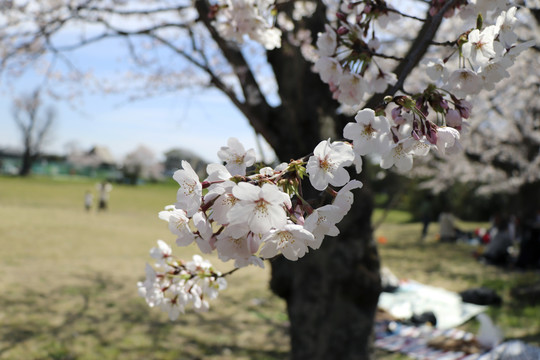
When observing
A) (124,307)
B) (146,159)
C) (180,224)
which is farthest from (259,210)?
(146,159)

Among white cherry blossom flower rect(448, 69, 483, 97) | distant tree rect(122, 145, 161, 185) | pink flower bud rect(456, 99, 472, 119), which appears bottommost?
pink flower bud rect(456, 99, 472, 119)

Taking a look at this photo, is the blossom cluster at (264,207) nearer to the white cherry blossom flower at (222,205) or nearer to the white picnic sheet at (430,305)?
the white cherry blossom flower at (222,205)

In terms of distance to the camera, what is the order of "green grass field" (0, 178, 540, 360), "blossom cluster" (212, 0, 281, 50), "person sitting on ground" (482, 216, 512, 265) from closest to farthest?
"blossom cluster" (212, 0, 281, 50), "green grass field" (0, 178, 540, 360), "person sitting on ground" (482, 216, 512, 265)

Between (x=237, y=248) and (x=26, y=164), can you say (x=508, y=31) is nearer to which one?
(x=237, y=248)

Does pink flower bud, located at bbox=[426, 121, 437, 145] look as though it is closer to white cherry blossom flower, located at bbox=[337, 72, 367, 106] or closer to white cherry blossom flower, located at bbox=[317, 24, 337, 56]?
white cherry blossom flower, located at bbox=[337, 72, 367, 106]

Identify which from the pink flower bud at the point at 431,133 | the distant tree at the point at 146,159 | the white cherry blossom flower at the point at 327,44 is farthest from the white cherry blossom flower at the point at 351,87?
the distant tree at the point at 146,159

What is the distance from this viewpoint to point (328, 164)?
826 millimetres

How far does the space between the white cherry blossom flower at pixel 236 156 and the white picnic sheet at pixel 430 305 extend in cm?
518

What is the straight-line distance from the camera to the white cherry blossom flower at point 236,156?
0.88 metres

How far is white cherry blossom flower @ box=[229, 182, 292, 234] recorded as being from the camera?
0.71 meters

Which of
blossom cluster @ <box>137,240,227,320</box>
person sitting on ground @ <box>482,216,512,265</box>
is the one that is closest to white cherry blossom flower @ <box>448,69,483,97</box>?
blossom cluster @ <box>137,240,227,320</box>

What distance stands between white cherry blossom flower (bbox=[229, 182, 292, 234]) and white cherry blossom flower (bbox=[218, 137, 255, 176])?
16cm

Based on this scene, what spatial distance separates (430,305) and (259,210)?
6.02 m

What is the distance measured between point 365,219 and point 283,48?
5.12 ft
